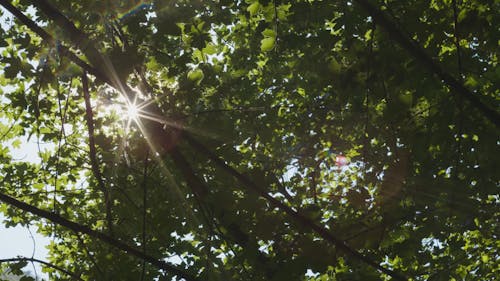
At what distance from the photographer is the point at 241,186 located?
3.49 m

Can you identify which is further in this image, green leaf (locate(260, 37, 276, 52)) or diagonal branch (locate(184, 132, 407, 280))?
green leaf (locate(260, 37, 276, 52))

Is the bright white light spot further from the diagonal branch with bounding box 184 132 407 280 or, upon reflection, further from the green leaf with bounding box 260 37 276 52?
the green leaf with bounding box 260 37 276 52

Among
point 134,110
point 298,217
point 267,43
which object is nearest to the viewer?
point 298,217

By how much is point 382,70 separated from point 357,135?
349 centimetres

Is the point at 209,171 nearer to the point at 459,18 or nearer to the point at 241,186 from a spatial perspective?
the point at 241,186

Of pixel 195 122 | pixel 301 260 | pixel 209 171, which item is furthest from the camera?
pixel 209 171

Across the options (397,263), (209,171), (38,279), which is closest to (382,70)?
(209,171)

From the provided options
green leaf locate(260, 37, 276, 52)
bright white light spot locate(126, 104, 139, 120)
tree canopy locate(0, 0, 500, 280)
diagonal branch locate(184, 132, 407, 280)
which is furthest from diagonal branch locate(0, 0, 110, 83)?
green leaf locate(260, 37, 276, 52)

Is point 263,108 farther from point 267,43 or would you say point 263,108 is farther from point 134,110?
point 134,110

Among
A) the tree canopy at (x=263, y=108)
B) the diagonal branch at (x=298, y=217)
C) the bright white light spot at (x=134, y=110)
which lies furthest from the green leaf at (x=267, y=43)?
the bright white light spot at (x=134, y=110)

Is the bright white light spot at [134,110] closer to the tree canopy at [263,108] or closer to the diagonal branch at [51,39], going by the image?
the tree canopy at [263,108]

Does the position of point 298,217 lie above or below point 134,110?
below

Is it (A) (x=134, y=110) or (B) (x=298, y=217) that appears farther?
(A) (x=134, y=110)

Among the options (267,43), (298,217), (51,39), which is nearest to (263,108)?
(267,43)
